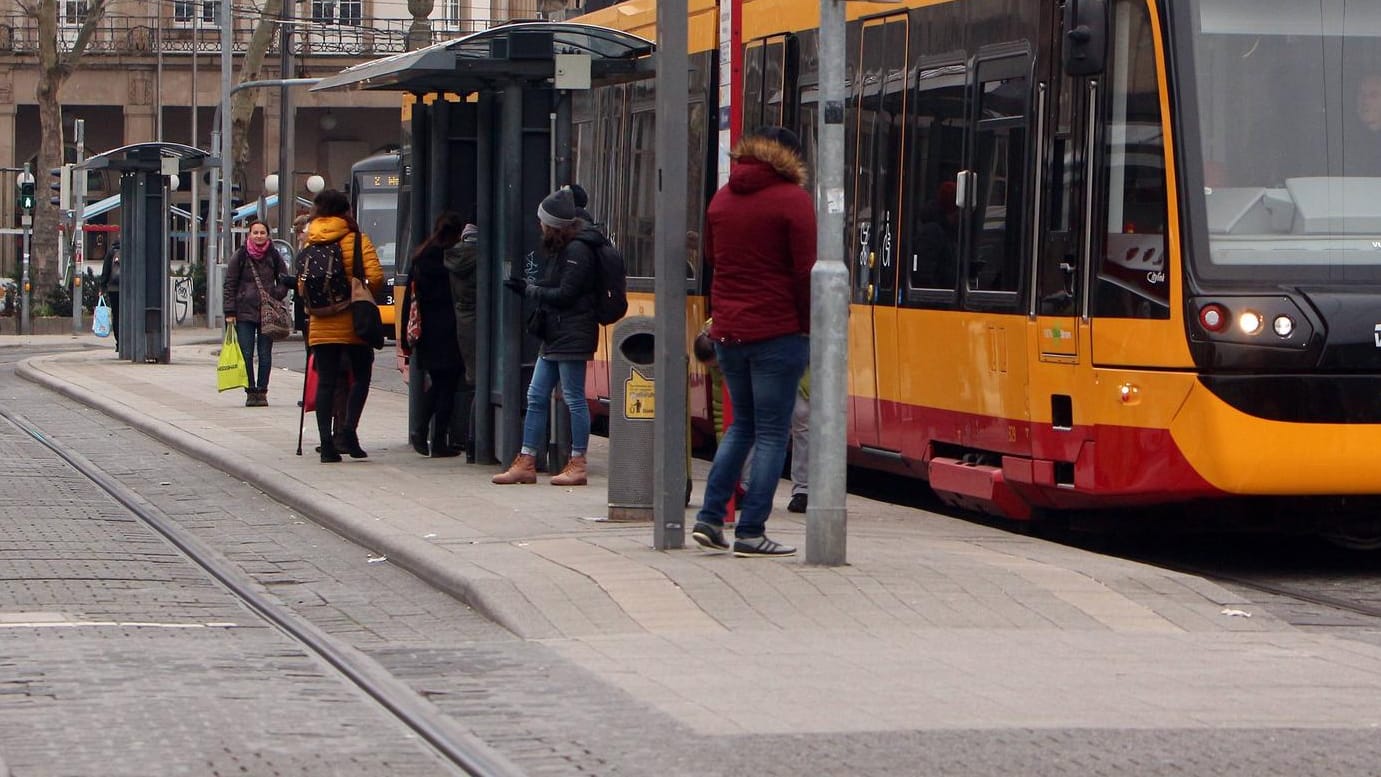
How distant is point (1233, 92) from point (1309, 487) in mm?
1769

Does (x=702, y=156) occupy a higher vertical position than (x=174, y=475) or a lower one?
higher

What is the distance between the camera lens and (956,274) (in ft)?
38.2

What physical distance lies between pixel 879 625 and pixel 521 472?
4868 millimetres

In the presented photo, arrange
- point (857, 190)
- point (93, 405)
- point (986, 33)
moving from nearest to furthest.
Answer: point (986, 33) < point (857, 190) < point (93, 405)

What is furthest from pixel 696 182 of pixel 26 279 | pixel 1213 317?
pixel 26 279

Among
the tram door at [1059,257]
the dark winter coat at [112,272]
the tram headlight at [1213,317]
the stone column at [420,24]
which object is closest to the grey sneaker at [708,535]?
the tram door at [1059,257]

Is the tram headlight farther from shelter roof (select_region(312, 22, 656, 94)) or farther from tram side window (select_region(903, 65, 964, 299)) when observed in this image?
shelter roof (select_region(312, 22, 656, 94))

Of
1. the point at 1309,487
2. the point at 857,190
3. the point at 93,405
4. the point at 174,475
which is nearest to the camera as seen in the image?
the point at 1309,487

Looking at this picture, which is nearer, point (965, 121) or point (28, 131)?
point (965, 121)

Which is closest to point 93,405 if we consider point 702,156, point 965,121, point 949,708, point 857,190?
point 702,156

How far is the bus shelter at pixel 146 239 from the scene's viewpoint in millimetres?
26859

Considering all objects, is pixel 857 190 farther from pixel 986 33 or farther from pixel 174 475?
pixel 174 475

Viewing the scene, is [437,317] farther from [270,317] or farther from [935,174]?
[270,317]

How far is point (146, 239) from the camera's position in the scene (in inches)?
1087
